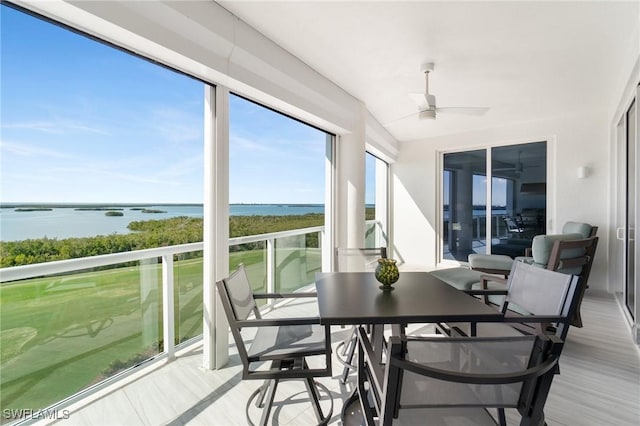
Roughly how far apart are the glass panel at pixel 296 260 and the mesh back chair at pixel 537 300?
2321mm

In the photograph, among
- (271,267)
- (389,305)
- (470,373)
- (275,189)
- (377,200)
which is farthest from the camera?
(377,200)

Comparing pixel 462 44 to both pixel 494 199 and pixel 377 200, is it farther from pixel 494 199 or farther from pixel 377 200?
pixel 377 200

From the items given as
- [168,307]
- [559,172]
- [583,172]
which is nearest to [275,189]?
[168,307]

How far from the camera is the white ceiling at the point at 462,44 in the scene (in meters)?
2.23

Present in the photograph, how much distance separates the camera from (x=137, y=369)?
2295 millimetres

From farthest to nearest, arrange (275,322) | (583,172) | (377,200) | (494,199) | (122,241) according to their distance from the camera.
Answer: (377,200) < (494,199) < (583,172) < (122,241) < (275,322)

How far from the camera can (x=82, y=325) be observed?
1962mm

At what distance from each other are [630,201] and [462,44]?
2.85 meters

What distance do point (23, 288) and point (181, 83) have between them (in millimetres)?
1794

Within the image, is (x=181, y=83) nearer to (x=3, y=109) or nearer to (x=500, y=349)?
(x=3, y=109)

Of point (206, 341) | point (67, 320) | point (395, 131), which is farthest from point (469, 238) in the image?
point (67, 320)

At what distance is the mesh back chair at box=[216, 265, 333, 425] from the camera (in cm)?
146

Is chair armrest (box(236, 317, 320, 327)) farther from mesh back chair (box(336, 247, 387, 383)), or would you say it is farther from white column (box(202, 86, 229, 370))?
mesh back chair (box(336, 247, 387, 383))

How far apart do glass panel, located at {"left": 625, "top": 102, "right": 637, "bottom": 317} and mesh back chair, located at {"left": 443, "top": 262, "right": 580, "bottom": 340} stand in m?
2.33
